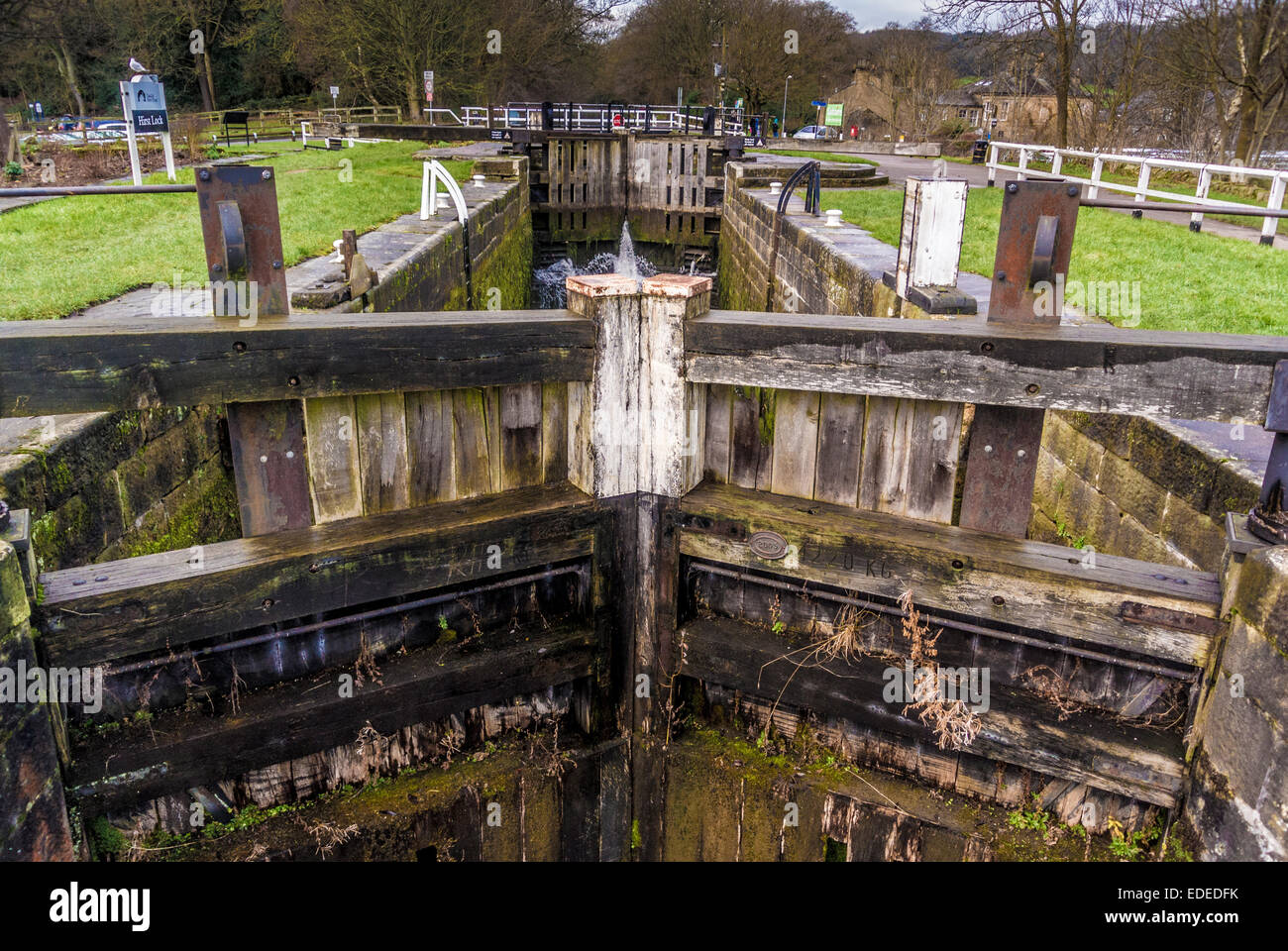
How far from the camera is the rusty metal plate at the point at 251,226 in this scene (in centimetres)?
317

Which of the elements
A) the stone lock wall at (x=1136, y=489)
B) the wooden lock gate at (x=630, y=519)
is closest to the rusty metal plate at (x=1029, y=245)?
the wooden lock gate at (x=630, y=519)

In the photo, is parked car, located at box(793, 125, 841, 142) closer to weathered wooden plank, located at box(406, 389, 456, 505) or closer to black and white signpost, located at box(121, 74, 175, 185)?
black and white signpost, located at box(121, 74, 175, 185)

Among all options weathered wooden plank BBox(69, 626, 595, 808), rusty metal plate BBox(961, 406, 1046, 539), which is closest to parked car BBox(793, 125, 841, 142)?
rusty metal plate BBox(961, 406, 1046, 539)

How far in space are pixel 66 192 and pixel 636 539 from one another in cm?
255

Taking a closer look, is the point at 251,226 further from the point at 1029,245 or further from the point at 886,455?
the point at 1029,245

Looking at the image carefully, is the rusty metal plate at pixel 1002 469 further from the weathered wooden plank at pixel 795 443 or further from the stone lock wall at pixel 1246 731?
the stone lock wall at pixel 1246 731

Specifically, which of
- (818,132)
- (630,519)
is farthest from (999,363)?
(818,132)

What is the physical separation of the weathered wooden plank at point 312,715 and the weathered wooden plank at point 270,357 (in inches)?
46.5

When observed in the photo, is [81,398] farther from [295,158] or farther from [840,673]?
[295,158]

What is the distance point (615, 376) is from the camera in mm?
3713

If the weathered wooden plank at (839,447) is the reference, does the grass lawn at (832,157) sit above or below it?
above

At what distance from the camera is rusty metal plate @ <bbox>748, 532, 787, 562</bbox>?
12.4ft
